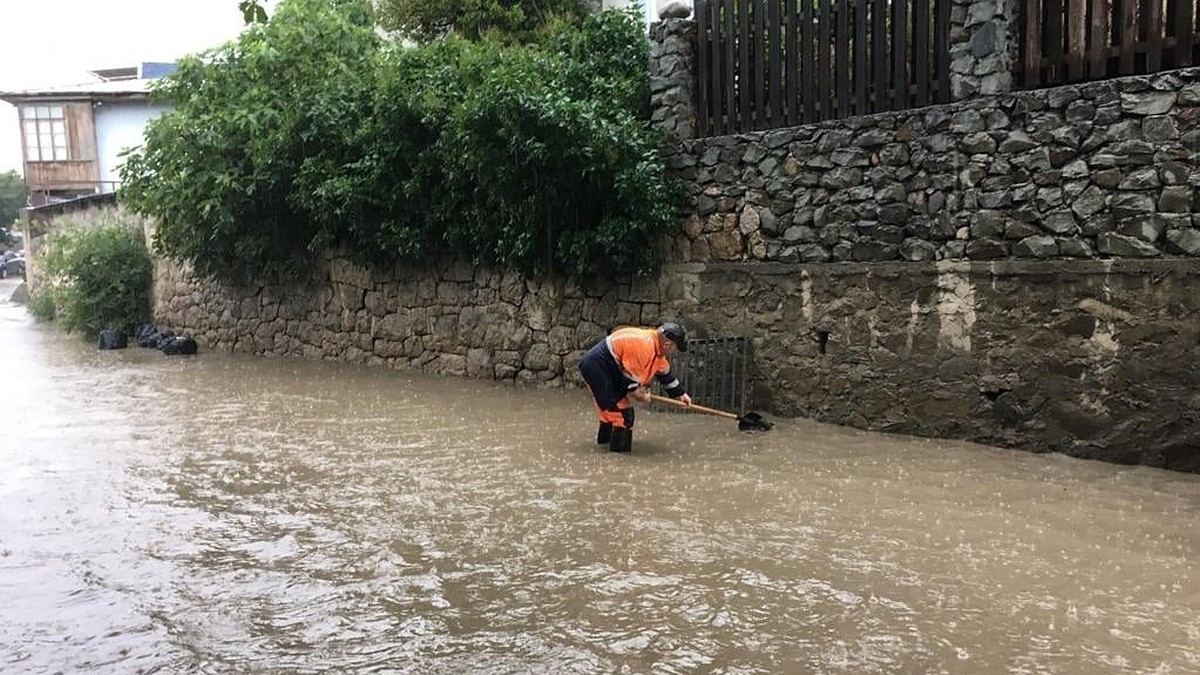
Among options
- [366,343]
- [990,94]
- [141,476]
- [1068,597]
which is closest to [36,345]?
[366,343]

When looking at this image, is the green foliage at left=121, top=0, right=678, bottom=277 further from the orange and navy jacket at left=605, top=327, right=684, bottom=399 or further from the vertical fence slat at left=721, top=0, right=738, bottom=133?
the orange and navy jacket at left=605, top=327, right=684, bottom=399

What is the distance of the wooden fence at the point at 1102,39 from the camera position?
20.6ft

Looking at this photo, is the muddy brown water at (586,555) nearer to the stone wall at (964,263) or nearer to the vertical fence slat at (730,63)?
the stone wall at (964,263)

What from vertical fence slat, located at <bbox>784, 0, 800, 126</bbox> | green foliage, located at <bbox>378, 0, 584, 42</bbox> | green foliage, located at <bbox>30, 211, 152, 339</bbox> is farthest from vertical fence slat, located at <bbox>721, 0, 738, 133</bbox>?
green foliage, located at <bbox>30, 211, 152, 339</bbox>

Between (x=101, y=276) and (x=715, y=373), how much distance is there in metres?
14.9

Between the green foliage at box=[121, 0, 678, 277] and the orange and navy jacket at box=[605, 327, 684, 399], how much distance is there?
2043mm

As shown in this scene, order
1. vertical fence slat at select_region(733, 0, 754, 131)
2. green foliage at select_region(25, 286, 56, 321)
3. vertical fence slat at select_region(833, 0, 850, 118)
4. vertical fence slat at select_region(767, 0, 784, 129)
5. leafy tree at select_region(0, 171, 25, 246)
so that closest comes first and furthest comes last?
vertical fence slat at select_region(833, 0, 850, 118) → vertical fence slat at select_region(767, 0, 784, 129) → vertical fence slat at select_region(733, 0, 754, 131) → green foliage at select_region(25, 286, 56, 321) → leafy tree at select_region(0, 171, 25, 246)

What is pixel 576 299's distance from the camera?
10.4m

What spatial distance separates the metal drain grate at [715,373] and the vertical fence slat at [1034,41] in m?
3.39

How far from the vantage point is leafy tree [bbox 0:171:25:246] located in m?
48.1

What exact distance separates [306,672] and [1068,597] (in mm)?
3463

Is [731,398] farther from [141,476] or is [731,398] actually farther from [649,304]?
[141,476]

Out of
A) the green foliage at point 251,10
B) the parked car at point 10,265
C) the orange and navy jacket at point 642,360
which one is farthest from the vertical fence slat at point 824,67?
the parked car at point 10,265

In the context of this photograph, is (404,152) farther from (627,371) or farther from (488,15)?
(627,371)
